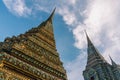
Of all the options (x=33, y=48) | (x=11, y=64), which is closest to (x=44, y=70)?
(x=33, y=48)

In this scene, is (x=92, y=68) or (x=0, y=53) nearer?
(x=0, y=53)

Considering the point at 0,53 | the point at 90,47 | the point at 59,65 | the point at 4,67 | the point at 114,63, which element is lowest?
the point at 4,67

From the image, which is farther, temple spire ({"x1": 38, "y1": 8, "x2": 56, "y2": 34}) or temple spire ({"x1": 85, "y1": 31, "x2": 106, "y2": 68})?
temple spire ({"x1": 85, "y1": 31, "x2": 106, "y2": 68})

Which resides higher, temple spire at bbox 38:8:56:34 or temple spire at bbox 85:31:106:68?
temple spire at bbox 85:31:106:68

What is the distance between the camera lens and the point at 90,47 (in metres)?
50.5

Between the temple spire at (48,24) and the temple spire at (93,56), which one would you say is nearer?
the temple spire at (48,24)

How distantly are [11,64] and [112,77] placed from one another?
35265 millimetres

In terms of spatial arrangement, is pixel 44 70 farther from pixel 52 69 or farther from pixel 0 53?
pixel 0 53

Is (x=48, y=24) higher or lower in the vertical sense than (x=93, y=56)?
lower

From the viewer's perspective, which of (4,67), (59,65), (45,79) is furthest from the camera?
(59,65)

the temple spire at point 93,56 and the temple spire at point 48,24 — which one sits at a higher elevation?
the temple spire at point 93,56

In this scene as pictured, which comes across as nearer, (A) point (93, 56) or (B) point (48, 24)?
(B) point (48, 24)

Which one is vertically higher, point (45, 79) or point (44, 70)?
point (44, 70)

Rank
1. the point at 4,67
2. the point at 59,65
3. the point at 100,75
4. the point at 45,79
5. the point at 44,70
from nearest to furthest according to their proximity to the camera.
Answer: the point at 4,67, the point at 45,79, the point at 44,70, the point at 59,65, the point at 100,75
